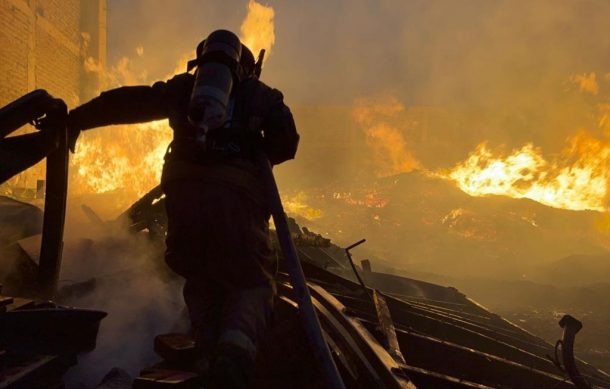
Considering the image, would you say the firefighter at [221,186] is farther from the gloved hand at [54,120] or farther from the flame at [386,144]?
the flame at [386,144]

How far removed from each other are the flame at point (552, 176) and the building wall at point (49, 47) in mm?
23121

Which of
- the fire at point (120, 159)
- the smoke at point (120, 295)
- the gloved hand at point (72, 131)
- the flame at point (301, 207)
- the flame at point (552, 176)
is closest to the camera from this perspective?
the gloved hand at point (72, 131)

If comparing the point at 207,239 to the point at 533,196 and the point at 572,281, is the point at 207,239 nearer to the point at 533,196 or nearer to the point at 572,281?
the point at 572,281

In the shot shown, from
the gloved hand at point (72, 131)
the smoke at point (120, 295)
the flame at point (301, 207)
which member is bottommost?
the smoke at point (120, 295)

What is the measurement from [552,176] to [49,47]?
29983mm

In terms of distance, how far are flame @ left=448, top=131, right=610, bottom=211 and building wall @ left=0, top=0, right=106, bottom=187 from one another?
23.1m

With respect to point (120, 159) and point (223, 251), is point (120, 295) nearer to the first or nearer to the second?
point (223, 251)

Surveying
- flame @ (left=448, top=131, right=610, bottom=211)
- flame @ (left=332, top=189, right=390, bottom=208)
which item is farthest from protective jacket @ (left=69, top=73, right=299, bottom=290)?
flame @ (left=448, top=131, right=610, bottom=211)

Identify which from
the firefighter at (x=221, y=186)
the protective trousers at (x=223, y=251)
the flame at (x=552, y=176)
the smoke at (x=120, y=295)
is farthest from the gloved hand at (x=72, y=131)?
the flame at (x=552, y=176)

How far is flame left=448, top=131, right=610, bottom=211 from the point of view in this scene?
84.3ft

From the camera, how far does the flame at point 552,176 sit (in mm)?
25688

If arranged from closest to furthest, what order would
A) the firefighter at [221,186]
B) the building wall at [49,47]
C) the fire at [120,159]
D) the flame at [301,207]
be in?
the firefighter at [221,186] < the building wall at [49,47] < the fire at [120,159] < the flame at [301,207]

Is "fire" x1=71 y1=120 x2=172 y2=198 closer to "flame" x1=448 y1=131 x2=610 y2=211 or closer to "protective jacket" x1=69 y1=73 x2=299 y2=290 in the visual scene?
"protective jacket" x1=69 y1=73 x2=299 y2=290

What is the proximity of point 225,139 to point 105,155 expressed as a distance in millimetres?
18753
